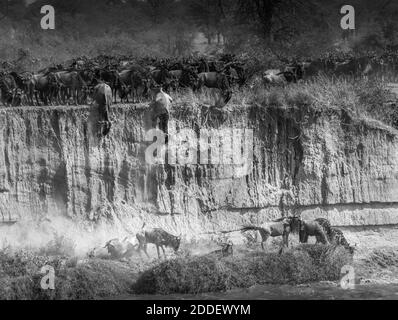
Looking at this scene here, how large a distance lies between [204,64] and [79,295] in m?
10.5

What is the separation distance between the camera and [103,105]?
25.3 metres

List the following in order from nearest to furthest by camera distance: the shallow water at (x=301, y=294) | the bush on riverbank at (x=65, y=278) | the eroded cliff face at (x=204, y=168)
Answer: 1. the bush on riverbank at (x=65, y=278)
2. the shallow water at (x=301, y=294)
3. the eroded cliff face at (x=204, y=168)

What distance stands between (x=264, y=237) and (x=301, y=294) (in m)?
2.71

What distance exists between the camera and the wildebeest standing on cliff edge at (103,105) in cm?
2523

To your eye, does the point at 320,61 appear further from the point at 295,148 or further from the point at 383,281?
the point at 383,281

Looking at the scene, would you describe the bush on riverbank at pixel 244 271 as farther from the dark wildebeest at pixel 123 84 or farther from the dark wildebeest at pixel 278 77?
the dark wildebeest at pixel 278 77

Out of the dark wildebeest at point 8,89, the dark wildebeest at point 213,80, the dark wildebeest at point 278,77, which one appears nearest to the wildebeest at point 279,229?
the dark wildebeest at point 213,80

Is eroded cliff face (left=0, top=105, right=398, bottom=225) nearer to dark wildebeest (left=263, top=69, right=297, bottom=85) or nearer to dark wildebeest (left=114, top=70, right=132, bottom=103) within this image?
dark wildebeest (left=114, top=70, right=132, bottom=103)

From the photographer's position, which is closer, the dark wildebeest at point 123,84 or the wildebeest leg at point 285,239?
the wildebeest leg at point 285,239

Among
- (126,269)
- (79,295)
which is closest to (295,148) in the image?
(126,269)

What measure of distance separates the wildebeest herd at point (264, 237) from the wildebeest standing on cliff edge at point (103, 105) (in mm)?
2855

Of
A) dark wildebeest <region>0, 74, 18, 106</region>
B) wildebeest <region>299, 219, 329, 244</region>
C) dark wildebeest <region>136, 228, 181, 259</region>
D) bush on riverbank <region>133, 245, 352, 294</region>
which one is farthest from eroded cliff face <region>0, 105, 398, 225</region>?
bush on riverbank <region>133, 245, 352, 294</region>

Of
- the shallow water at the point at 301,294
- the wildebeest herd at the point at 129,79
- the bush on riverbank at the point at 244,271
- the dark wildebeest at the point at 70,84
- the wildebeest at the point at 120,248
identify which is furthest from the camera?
the dark wildebeest at the point at 70,84

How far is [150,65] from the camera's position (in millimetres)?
30516
